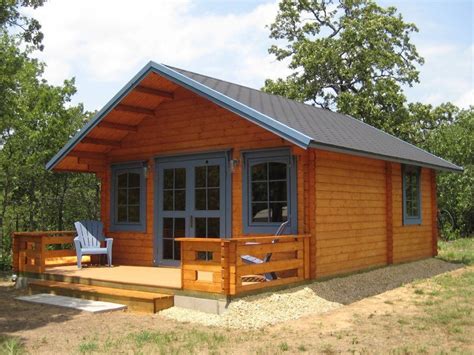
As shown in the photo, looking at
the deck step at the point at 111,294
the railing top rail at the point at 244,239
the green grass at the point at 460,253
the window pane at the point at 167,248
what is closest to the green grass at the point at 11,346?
the deck step at the point at 111,294

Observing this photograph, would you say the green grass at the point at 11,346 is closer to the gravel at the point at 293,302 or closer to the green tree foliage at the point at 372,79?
the gravel at the point at 293,302

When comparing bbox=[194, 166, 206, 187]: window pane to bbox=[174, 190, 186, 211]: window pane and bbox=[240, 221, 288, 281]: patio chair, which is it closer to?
bbox=[174, 190, 186, 211]: window pane

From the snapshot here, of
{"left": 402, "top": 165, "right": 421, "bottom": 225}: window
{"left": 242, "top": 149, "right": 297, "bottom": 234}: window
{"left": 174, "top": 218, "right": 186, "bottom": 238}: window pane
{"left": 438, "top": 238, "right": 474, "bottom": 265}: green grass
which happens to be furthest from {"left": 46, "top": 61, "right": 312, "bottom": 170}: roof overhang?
{"left": 438, "top": 238, "right": 474, "bottom": 265}: green grass

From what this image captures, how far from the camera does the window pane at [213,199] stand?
31.6 feet

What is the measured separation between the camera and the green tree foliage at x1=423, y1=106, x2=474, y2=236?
71.4 ft

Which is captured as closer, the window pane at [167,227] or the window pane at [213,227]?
the window pane at [213,227]

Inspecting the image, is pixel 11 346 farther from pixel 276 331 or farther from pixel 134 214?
pixel 134 214

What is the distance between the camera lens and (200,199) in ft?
32.6

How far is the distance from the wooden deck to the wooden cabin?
→ 0.26 metres

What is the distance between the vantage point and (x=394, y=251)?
11.3 meters

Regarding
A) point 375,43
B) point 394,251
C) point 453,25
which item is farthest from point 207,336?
point 375,43

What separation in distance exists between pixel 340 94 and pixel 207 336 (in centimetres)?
1910

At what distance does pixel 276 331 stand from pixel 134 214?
5420mm

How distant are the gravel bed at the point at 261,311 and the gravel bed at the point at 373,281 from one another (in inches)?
14.8
